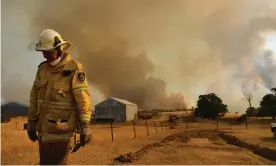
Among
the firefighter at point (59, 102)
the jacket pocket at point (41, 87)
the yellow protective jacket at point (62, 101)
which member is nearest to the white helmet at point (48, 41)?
the firefighter at point (59, 102)

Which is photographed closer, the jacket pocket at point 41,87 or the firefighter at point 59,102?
the firefighter at point 59,102

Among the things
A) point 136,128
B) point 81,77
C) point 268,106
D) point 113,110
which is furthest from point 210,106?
point 81,77

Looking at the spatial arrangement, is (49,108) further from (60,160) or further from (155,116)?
(155,116)

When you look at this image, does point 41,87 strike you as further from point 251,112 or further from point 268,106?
point 251,112

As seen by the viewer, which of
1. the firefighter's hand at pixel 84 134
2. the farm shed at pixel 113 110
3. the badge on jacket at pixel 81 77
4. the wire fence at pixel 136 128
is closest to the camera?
the firefighter's hand at pixel 84 134

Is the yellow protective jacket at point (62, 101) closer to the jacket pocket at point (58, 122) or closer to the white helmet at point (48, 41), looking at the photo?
the jacket pocket at point (58, 122)

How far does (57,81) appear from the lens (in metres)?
3.95

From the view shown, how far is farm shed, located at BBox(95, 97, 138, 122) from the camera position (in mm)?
65819

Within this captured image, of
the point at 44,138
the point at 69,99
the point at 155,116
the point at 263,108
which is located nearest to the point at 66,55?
the point at 69,99

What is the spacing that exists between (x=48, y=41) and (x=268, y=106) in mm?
65665

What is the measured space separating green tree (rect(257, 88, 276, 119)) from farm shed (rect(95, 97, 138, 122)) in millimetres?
27206

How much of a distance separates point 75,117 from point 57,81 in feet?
1.63

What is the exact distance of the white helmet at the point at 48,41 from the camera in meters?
3.97

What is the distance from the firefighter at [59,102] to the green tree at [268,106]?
64752mm
